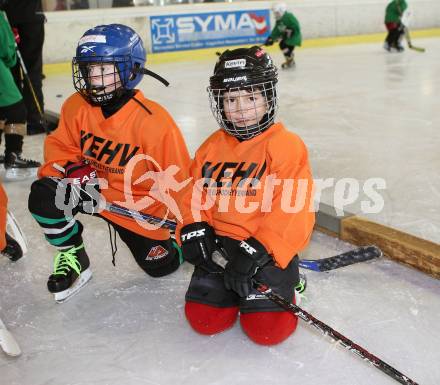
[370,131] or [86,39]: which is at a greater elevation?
[86,39]

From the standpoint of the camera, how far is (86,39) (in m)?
1.45

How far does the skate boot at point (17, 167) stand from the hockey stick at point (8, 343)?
1491 mm

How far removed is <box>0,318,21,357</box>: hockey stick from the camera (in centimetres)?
124

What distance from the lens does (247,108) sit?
124 cm

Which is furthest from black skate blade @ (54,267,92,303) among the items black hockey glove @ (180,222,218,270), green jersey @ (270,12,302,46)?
green jersey @ (270,12,302,46)

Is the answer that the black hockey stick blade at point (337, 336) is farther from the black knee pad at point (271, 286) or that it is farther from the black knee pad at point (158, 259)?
the black knee pad at point (158, 259)

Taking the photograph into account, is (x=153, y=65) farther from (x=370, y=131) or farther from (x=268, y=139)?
(x=268, y=139)

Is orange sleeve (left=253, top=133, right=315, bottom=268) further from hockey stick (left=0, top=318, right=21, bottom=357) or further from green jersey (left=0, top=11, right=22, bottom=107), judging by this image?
green jersey (left=0, top=11, right=22, bottom=107)

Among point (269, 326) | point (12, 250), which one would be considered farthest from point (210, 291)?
point (12, 250)

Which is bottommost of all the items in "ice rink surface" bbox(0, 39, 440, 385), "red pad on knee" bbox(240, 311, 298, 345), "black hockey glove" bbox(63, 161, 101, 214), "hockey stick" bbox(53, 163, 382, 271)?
"ice rink surface" bbox(0, 39, 440, 385)

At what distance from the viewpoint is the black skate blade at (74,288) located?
4.89 ft

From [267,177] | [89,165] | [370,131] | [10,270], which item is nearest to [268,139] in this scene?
[267,177]

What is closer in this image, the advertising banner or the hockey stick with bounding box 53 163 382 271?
the hockey stick with bounding box 53 163 382 271

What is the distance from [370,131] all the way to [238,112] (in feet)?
6.37
